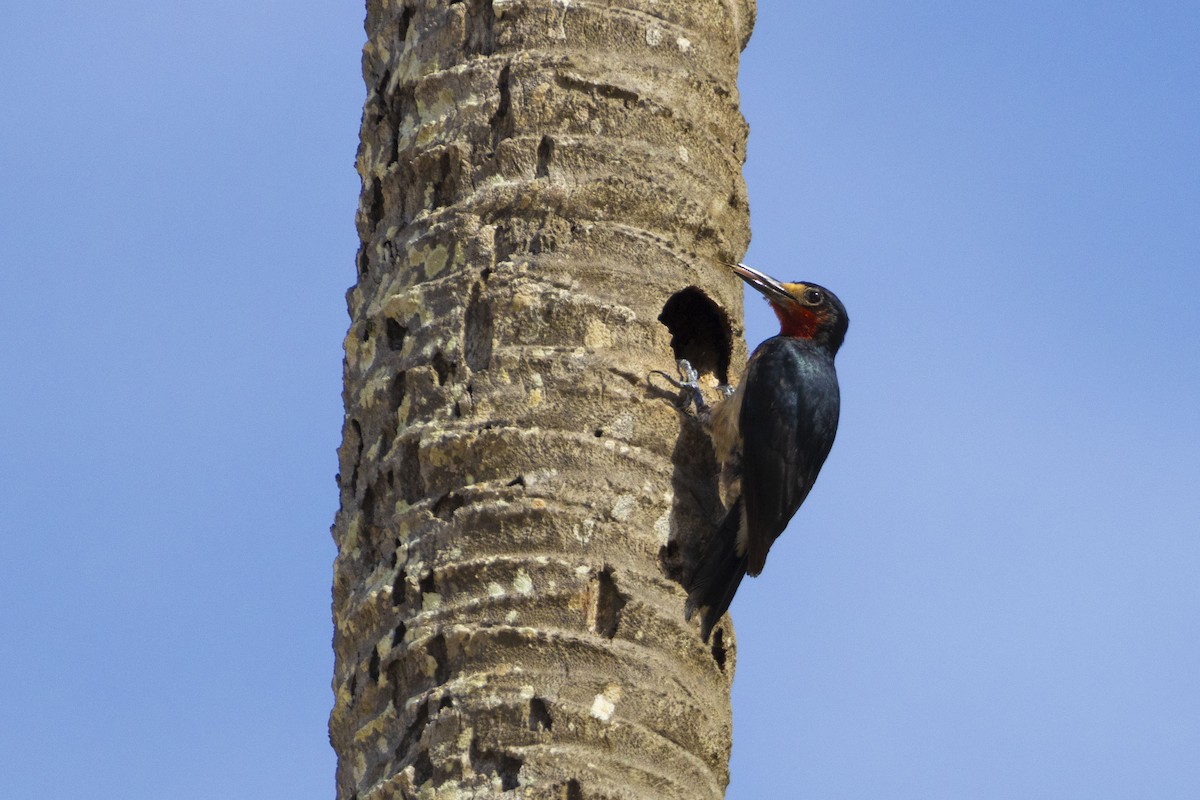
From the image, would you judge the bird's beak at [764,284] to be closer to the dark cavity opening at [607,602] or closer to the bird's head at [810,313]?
the bird's head at [810,313]

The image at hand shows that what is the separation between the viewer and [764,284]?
6047 mm

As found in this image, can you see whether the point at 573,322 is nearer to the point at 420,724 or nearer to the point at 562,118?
the point at 562,118

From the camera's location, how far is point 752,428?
5184 mm

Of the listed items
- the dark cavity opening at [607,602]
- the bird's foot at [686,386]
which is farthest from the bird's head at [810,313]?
the dark cavity opening at [607,602]

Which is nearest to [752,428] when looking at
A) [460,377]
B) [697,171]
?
[697,171]

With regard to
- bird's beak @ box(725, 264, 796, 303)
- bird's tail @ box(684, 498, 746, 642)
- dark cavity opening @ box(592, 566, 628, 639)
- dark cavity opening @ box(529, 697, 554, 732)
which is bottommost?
dark cavity opening @ box(529, 697, 554, 732)

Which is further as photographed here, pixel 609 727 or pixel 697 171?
pixel 697 171

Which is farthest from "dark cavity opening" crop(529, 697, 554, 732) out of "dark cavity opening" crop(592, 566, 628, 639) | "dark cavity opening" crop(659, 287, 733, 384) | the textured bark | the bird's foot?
"dark cavity opening" crop(659, 287, 733, 384)

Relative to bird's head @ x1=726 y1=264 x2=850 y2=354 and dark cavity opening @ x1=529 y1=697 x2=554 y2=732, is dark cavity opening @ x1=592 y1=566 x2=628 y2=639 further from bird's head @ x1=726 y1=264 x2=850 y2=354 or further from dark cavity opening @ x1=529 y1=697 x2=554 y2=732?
bird's head @ x1=726 y1=264 x2=850 y2=354

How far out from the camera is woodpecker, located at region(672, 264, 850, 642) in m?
4.41

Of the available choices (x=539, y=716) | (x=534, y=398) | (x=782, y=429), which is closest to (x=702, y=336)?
(x=782, y=429)

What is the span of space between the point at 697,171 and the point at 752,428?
68 cm

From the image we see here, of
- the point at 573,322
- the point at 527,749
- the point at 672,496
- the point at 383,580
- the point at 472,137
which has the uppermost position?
the point at 472,137

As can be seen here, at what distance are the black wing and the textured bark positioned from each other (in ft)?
0.77
